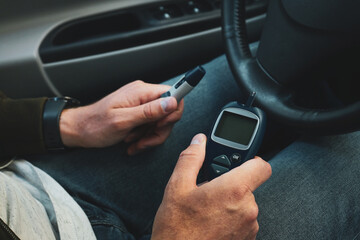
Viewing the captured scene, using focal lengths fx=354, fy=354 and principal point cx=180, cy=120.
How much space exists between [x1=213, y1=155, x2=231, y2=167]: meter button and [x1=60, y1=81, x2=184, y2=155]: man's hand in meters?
0.13

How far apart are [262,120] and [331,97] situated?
0.99 feet

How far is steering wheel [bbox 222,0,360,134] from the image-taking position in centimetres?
62

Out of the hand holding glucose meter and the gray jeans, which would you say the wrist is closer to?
the gray jeans

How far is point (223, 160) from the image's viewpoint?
656 millimetres

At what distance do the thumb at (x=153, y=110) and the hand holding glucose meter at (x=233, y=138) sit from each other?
94mm

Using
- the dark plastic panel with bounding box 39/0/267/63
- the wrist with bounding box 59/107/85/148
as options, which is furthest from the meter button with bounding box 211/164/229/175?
the dark plastic panel with bounding box 39/0/267/63

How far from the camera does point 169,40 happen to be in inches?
39.9

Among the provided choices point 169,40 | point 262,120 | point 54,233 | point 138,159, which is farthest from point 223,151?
point 169,40

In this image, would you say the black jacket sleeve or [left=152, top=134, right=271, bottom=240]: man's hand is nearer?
[left=152, top=134, right=271, bottom=240]: man's hand

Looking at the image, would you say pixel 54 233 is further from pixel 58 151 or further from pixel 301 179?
pixel 301 179

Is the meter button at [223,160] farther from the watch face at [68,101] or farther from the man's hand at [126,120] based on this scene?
the watch face at [68,101]

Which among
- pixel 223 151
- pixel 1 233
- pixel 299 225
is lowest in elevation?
pixel 299 225

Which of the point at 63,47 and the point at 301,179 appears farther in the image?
the point at 63,47

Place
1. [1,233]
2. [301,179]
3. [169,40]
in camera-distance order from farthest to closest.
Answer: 1. [169,40]
2. [301,179]
3. [1,233]
